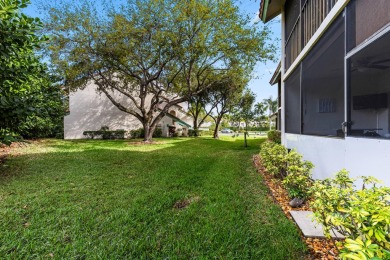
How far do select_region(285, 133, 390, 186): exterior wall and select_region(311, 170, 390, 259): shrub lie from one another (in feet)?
1.17

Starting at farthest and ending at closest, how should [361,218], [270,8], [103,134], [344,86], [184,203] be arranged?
[103,134] → [270,8] → [184,203] → [344,86] → [361,218]

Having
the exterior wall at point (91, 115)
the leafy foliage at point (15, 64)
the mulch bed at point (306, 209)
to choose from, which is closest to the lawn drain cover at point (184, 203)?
the mulch bed at point (306, 209)

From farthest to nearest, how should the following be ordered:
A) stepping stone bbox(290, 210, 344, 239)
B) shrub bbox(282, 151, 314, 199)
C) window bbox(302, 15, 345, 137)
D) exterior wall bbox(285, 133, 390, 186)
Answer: shrub bbox(282, 151, 314, 199) → window bbox(302, 15, 345, 137) → stepping stone bbox(290, 210, 344, 239) → exterior wall bbox(285, 133, 390, 186)

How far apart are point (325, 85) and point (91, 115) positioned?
82.3ft

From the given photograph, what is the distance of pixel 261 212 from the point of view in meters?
4.19

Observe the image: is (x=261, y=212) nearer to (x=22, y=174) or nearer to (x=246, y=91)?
(x=22, y=174)

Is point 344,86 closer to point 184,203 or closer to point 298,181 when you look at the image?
point 298,181

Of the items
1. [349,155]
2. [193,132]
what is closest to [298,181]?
[349,155]

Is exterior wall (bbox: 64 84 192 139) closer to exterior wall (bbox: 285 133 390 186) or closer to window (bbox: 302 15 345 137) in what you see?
window (bbox: 302 15 345 137)

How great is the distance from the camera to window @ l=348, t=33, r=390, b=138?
259cm

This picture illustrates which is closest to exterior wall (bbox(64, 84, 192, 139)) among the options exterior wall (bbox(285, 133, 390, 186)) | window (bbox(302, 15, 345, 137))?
window (bbox(302, 15, 345, 137))

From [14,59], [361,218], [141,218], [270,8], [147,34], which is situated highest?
[147,34]

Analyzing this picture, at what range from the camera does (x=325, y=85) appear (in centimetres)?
479

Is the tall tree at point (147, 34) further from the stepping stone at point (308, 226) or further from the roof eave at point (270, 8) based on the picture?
the stepping stone at point (308, 226)
